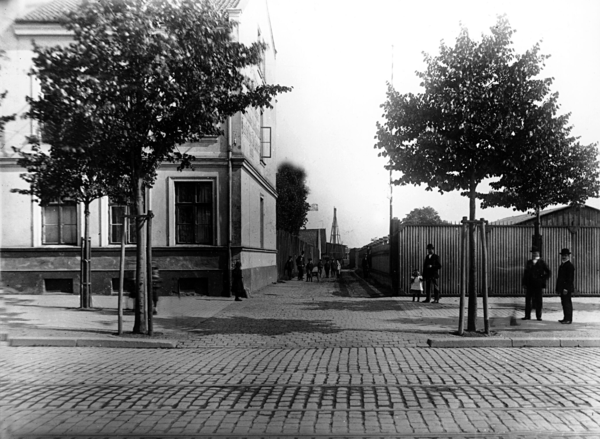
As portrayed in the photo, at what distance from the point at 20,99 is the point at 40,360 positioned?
161 inches

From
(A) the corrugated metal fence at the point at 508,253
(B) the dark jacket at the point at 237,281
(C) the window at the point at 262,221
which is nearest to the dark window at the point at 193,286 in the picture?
(B) the dark jacket at the point at 237,281

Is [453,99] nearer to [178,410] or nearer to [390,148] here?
[390,148]

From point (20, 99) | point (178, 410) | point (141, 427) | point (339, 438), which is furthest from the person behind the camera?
point (20, 99)

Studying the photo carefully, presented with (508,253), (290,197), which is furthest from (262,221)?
(290,197)

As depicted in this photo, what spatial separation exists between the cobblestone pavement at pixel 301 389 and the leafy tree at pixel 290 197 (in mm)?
41756

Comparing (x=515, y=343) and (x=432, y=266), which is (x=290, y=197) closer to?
(x=432, y=266)

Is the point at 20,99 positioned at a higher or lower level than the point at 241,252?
higher

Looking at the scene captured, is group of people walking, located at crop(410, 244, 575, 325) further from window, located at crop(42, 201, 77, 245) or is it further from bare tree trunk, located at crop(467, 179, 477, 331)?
window, located at crop(42, 201, 77, 245)

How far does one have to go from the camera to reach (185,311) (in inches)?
553

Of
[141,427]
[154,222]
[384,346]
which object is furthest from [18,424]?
[154,222]

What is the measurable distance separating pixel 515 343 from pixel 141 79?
773 centimetres

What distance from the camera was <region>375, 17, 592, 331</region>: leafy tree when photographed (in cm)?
1025

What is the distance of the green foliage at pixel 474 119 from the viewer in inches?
404

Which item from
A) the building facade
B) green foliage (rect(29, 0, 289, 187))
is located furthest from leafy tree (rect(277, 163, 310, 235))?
green foliage (rect(29, 0, 289, 187))
